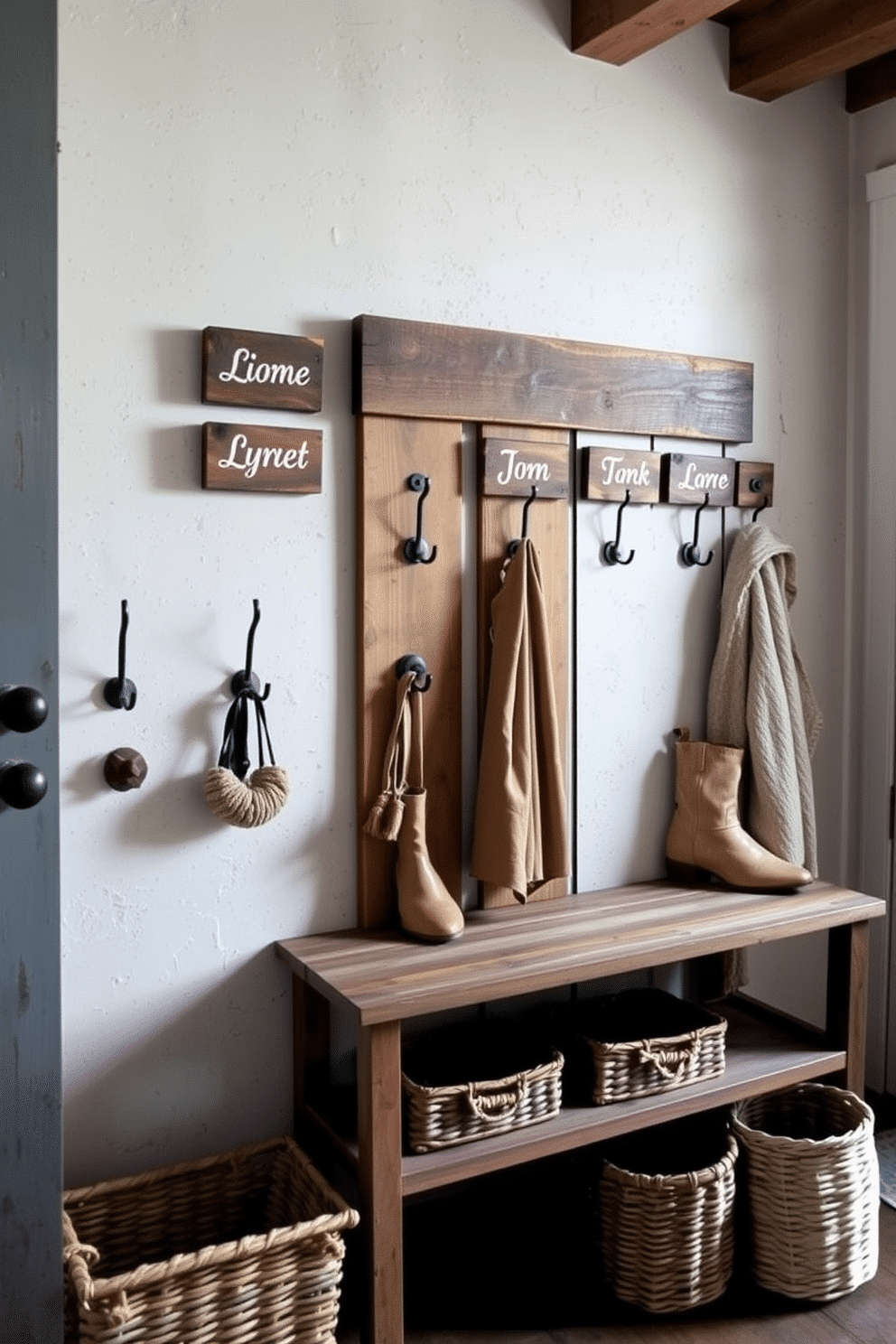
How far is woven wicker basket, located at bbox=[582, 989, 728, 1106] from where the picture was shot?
6.66 ft

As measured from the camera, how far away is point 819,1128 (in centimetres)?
232

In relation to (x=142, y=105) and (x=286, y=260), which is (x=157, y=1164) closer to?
(x=286, y=260)

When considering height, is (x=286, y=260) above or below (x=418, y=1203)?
above

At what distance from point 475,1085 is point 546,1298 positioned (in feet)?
1.60

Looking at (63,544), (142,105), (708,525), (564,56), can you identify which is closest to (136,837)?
(63,544)

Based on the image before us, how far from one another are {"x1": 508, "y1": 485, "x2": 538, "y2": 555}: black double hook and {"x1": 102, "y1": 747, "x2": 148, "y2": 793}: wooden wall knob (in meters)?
0.83

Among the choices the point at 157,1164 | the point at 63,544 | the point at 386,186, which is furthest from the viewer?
the point at 386,186

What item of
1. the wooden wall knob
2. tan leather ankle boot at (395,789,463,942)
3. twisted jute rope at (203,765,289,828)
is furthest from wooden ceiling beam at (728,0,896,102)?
the wooden wall knob

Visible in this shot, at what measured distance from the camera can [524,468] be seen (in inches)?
88.4

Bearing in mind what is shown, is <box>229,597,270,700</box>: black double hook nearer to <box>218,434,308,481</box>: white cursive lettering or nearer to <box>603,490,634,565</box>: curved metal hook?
Result: <box>218,434,308,481</box>: white cursive lettering

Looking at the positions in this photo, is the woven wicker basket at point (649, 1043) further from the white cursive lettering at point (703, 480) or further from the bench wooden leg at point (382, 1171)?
the white cursive lettering at point (703, 480)

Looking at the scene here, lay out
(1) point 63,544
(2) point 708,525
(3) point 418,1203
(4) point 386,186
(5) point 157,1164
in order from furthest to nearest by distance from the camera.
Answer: (2) point 708,525 < (3) point 418,1203 < (4) point 386,186 < (5) point 157,1164 < (1) point 63,544

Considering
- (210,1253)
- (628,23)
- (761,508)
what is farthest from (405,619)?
(628,23)

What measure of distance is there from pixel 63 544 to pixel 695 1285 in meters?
1.66
